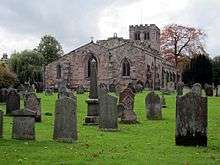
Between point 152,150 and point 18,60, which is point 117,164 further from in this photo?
point 18,60

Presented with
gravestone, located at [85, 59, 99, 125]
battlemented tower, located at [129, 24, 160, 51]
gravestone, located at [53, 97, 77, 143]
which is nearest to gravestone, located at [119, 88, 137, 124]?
gravestone, located at [85, 59, 99, 125]

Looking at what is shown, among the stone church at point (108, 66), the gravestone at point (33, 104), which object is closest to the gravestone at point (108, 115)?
the gravestone at point (33, 104)

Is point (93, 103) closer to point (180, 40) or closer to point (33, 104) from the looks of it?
point (33, 104)

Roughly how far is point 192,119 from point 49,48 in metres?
92.0

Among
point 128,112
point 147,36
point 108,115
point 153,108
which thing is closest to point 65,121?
point 108,115

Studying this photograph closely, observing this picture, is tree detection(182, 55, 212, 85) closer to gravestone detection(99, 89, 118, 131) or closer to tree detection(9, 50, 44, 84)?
tree detection(9, 50, 44, 84)

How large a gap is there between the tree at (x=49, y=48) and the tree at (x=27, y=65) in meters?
11.4

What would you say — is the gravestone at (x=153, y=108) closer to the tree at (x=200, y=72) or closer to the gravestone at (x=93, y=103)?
the gravestone at (x=93, y=103)

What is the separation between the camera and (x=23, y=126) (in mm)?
14422

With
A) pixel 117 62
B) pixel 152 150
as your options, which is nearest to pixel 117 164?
pixel 152 150

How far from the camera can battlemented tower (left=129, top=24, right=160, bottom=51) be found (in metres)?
103

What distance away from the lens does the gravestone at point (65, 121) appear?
14.3m

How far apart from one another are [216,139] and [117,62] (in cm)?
5649

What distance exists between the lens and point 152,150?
41.5 feet
